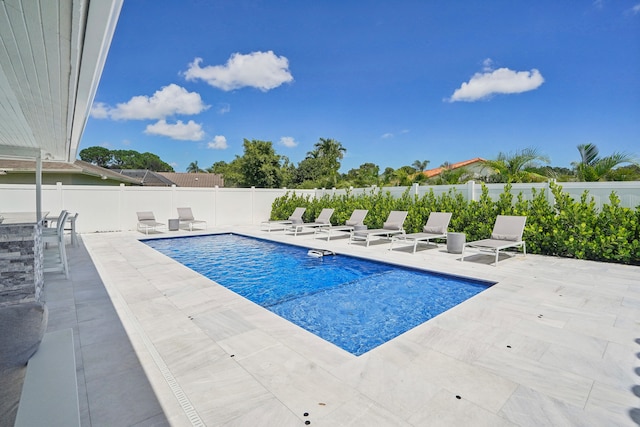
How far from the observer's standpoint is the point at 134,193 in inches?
533

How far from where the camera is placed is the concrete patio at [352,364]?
7.26 ft

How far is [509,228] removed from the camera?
8078 millimetres

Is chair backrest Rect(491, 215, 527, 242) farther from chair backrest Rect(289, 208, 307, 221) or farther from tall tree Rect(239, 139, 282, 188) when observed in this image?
tall tree Rect(239, 139, 282, 188)

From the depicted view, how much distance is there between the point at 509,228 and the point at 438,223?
1.89 meters

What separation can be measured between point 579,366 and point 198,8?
53.6 feet

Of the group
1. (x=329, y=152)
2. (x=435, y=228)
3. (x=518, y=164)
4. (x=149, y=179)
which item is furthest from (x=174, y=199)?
(x=149, y=179)

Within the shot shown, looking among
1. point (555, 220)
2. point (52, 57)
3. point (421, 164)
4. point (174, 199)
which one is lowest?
point (555, 220)

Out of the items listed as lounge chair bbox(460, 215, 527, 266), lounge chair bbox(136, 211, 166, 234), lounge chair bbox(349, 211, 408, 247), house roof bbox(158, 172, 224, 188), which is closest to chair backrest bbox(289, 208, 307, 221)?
lounge chair bbox(349, 211, 408, 247)

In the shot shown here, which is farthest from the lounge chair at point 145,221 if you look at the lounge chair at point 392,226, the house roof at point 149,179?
the house roof at point 149,179

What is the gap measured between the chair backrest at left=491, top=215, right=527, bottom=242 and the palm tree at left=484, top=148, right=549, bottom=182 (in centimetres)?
285

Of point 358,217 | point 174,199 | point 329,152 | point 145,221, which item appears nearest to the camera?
point 358,217

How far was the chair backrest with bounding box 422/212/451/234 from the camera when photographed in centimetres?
926

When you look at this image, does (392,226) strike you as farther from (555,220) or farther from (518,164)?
(518,164)

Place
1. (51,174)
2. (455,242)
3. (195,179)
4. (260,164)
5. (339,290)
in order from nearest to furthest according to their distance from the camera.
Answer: (339,290) < (455,242) < (51,174) < (260,164) < (195,179)
